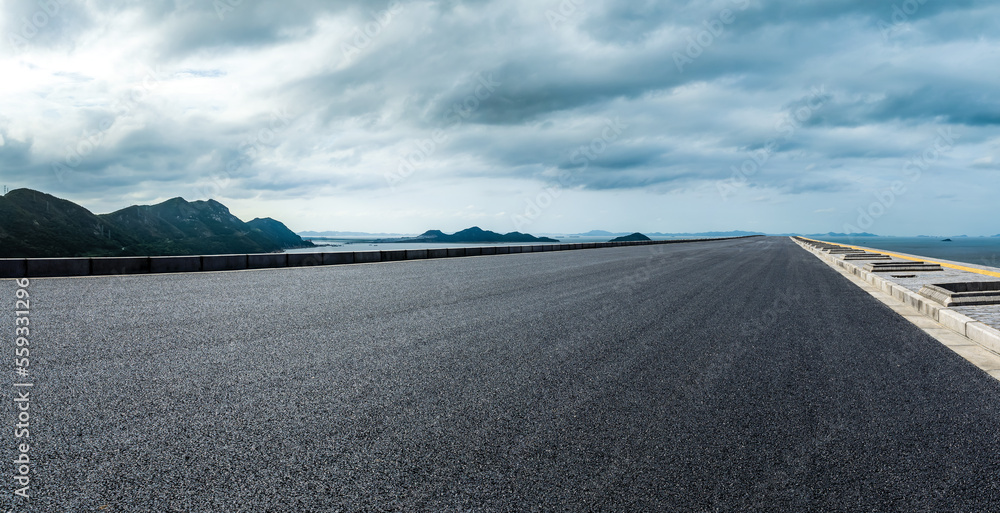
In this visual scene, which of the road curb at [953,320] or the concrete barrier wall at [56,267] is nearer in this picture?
the road curb at [953,320]

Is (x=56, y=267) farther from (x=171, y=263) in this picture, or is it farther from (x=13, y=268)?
(x=171, y=263)

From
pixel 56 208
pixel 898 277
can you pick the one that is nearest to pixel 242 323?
pixel 898 277

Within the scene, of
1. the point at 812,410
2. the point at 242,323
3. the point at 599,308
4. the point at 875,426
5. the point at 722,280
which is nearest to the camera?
the point at 875,426

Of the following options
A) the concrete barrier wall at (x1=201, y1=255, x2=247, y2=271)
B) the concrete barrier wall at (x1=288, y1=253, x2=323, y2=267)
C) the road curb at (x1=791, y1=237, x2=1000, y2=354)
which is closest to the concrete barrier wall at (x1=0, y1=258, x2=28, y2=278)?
the concrete barrier wall at (x1=201, y1=255, x2=247, y2=271)

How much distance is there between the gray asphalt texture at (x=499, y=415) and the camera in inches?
104

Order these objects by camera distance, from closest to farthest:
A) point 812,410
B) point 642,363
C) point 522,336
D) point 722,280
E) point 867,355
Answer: point 812,410
point 642,363
point 867,355
point 522,336
point 722,280

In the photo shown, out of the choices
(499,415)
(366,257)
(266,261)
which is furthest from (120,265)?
(499,415)

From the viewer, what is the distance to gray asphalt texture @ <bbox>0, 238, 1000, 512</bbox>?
8.63ft

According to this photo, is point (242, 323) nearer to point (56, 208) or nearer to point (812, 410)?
point (812, 410)

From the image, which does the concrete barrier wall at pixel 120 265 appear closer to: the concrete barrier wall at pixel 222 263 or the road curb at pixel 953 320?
the concrete barrier wall at pixel 222 263

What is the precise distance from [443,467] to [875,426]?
2881 mm

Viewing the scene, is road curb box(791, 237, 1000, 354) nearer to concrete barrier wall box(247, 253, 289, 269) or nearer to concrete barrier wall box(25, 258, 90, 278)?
concrete barrier wall box(247, 253, 289, 269)

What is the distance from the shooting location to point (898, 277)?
1576 cm

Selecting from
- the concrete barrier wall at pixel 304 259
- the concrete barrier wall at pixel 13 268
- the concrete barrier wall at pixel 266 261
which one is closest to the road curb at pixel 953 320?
the concrete barrier wall at pixel 266 261
